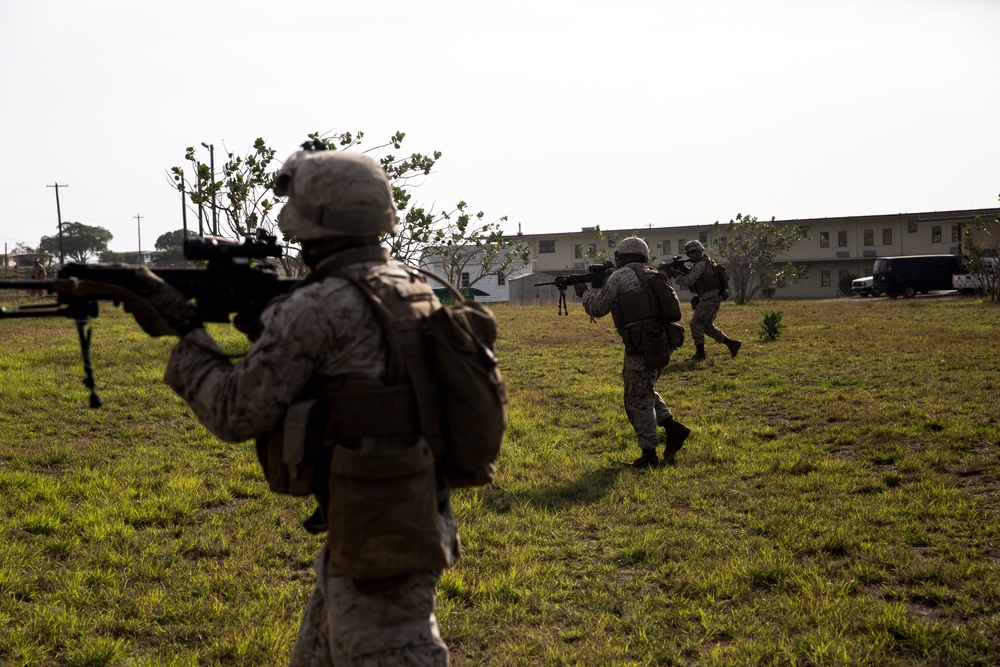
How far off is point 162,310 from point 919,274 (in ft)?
149

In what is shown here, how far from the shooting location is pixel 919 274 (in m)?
43.0

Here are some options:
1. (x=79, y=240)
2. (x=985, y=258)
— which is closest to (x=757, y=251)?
(x=985, y=258)

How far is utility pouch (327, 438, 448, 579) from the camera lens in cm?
276

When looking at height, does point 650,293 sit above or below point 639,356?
above

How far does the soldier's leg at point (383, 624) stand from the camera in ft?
9.45

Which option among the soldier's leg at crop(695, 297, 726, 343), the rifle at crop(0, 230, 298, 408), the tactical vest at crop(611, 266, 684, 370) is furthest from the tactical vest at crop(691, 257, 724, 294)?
the rifle at crop(0, 230, 298, 408)

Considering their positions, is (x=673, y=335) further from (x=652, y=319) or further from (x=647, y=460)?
(x=647, y=460)

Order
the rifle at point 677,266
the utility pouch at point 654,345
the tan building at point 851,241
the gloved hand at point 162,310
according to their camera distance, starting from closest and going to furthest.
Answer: the gloved hand at point 162,310, the utility pouch at point 654,345, the rifle at point 677,266, the tan building at point 851,241

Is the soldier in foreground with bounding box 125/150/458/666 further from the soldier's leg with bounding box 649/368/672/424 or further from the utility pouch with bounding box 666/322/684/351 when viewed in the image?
the soldier's leg with bounding box 649/368/672/424

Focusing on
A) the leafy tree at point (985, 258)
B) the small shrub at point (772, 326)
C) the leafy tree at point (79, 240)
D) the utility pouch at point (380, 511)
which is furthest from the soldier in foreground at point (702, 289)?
the leafy tree at point (79, 240)

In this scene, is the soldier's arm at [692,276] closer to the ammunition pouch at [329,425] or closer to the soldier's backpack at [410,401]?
the soldier's backpack at [410,401]

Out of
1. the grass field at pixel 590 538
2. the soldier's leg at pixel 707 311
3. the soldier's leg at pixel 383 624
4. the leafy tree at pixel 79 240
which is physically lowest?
the grass field at pixel 590 538

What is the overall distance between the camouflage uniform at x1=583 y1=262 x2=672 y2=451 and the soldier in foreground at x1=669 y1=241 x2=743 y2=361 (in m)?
6.12

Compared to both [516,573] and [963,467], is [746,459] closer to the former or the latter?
[963,467]
